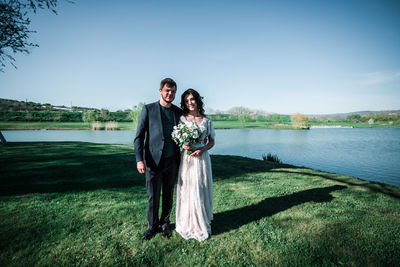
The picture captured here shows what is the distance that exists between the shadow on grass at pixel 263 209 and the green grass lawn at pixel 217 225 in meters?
0.03

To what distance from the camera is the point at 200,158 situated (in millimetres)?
4016

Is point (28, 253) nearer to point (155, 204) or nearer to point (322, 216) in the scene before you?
point (155, 204)

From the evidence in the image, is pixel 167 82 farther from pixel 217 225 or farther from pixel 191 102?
pixel 217 225

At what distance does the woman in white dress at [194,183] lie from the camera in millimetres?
3916

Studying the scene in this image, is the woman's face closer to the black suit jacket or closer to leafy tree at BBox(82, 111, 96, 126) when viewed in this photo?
the black suit jacket

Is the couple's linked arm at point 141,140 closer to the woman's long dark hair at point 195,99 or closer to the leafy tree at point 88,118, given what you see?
the woman's long dark hair at point 195,99

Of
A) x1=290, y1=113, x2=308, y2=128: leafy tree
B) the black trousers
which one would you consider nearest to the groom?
the black trousers

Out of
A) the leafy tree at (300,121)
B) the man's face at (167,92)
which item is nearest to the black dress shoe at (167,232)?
the man's face at (167,92)

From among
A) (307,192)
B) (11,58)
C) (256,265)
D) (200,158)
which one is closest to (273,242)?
(256,265)

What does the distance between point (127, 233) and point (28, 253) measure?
1664mm

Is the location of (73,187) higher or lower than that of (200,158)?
lower

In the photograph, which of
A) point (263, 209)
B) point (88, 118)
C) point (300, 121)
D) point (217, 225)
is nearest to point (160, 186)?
point (217, 225)

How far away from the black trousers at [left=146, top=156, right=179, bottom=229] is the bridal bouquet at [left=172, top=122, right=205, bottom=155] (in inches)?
23.7

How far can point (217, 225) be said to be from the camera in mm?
4430
